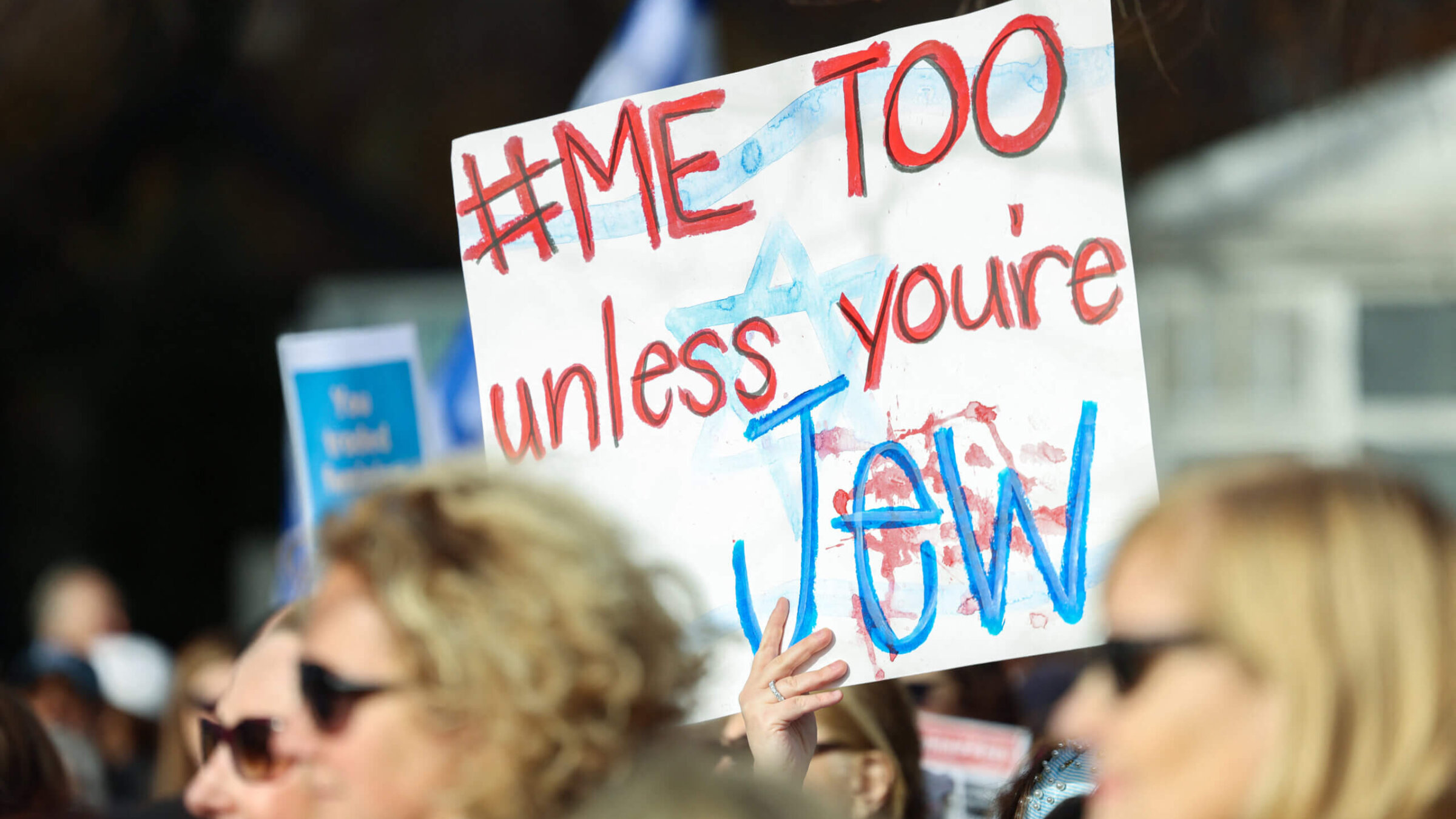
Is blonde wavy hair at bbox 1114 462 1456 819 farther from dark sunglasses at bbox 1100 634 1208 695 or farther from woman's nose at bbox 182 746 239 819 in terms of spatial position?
woman's nose at bbox 182 746 239 819

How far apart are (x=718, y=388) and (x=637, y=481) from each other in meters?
0.17

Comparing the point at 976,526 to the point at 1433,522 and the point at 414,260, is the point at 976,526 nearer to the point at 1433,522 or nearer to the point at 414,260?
the point at 1433,522

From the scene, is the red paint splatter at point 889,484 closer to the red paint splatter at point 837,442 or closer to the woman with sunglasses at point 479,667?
the red paint splatter at point 837,442

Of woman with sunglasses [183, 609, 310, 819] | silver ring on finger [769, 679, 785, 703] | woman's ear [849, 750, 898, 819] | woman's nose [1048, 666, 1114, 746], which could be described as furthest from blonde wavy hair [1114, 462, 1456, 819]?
woman's ear [849, 750, 898, 819]

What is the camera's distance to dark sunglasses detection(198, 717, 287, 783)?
168 cm

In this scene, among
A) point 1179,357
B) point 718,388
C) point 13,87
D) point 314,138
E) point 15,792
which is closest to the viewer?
point 718,388

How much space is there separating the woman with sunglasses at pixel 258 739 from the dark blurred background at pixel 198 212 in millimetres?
3005

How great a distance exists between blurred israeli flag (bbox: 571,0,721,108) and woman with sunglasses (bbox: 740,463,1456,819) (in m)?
1.51

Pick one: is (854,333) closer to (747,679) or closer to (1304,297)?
(747,679)

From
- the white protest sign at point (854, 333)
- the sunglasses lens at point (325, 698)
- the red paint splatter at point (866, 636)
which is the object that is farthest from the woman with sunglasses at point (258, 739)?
the red paint splatter at point (866, 636)

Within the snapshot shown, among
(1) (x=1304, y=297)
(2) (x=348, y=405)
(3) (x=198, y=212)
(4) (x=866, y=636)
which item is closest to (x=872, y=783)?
(4) (x=866, y=636)

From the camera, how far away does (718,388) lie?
1992 mm

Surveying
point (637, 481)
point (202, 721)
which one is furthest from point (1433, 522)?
point (202, 721)

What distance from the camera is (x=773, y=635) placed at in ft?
6.18
